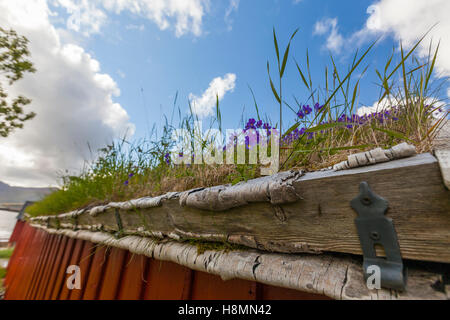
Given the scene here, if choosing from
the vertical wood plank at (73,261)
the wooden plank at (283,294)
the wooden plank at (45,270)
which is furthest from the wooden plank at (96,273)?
the wooden plank at (45,270)

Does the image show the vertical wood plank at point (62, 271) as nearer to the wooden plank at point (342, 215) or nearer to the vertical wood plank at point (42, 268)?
the vertical wood plank at point (42, 268)

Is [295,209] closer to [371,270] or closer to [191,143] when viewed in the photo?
[371,270]

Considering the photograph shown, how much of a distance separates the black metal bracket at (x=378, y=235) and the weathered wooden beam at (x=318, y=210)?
0.02 m

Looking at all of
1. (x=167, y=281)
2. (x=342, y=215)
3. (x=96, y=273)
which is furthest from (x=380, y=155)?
(x=96, y=273)

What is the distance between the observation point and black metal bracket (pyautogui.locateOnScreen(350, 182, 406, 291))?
0.46m

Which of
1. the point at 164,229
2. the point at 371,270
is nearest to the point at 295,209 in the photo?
the point at 371,270

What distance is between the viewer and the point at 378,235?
0.48 meters

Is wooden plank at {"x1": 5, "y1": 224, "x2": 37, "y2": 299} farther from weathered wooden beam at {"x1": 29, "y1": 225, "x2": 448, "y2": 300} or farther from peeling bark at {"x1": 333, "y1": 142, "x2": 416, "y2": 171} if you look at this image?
peeling bark at {"x1": 333, "y1": 142, "x2": 416, "y2": 171}

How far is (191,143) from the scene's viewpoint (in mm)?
1665

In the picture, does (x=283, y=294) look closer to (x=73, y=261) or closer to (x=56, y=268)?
(x=73, y=261)

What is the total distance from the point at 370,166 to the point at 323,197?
0.14 meters

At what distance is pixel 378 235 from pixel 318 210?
0.45 ft

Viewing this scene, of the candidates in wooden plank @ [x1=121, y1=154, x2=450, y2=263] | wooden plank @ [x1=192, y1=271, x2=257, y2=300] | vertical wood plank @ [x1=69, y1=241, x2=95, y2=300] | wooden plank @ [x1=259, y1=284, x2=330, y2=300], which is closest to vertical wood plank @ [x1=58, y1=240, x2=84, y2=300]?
vertical wood plank @ [x1=69, y1=241, x2=95, y2=300]
